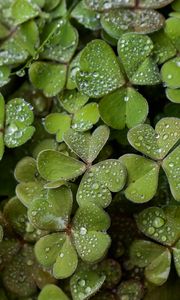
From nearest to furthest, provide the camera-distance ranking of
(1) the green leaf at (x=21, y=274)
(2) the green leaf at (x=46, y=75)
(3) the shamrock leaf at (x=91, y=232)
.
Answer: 1. (3) the shamrock leaf at (x=91, y=232)
2. (1) the green leaf at (x=21, y=274)
3. (2) the green leaf at (x=46, y=75)

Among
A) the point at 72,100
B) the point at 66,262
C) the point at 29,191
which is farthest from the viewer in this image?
the point at 72,100

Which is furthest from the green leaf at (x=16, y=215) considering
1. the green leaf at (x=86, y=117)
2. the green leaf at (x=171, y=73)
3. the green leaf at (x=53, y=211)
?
the green leaf at (x=171, y=73)

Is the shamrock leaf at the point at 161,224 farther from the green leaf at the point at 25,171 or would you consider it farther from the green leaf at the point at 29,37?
the green leaf at the point at 29,37

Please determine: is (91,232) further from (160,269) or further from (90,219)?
(160,269)

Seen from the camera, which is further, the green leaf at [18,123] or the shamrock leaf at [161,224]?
the green leaf at [18,123]

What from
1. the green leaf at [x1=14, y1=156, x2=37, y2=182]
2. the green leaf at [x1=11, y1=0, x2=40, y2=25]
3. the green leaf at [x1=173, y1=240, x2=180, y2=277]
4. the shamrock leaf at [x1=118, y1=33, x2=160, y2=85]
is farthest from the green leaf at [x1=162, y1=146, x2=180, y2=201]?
the green leaf at [x1=11, y1=0, x2=40, y2=25]

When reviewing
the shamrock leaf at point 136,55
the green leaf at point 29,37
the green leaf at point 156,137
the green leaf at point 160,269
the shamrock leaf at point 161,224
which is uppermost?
the green leaf at point 29,37

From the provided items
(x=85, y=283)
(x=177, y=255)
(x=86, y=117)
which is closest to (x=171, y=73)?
(x=86, y=117)
